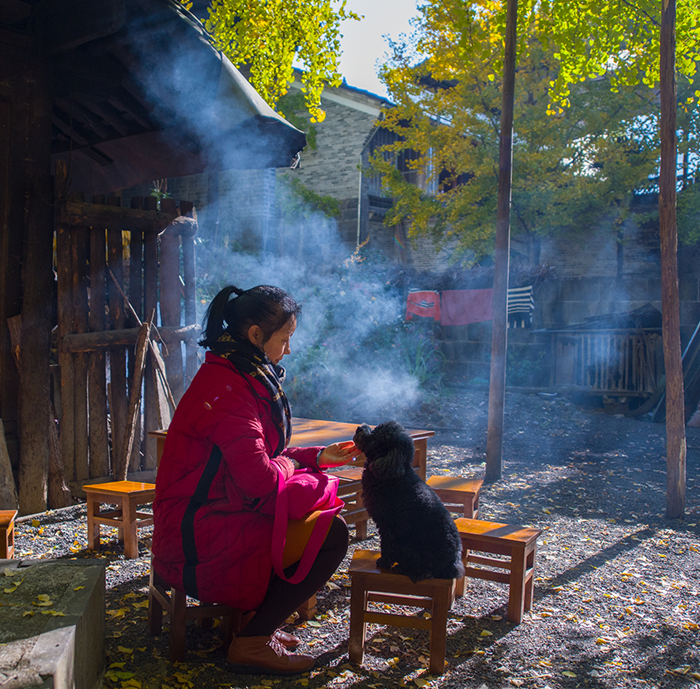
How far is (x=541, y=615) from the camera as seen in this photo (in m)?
3.55

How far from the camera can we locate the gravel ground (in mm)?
2871

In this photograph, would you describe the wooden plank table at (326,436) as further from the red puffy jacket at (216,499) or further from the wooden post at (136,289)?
the red puffy jacket at (216,499)

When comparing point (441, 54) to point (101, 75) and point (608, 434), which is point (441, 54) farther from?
point (101, 75)

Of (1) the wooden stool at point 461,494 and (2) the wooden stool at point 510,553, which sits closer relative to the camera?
(2) the wooden stool at point 510,553

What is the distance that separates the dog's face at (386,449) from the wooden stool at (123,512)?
6.39 feet

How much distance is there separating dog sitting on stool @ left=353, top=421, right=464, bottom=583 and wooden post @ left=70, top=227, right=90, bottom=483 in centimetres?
360

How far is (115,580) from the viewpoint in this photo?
3.92 metres

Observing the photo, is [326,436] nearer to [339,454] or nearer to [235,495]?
[339,454]

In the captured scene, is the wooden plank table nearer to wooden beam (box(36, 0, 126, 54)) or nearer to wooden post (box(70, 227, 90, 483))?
wooden post (box(70, 227, 90, 483))

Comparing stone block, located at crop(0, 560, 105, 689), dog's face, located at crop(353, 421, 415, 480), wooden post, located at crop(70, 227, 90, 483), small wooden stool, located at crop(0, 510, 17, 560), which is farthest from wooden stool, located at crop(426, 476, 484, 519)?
wooden post, located at crop(70, 227, 90, 483)

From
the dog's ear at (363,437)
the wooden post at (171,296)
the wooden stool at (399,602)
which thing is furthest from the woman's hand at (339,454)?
the wooden post at (171,296)

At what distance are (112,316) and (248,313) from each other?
3470 mm

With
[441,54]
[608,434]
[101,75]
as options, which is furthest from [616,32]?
[441,54]

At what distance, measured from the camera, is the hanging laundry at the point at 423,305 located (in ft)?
47.7
